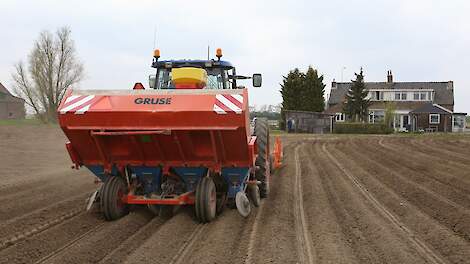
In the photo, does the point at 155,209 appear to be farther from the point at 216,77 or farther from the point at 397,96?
the point at 397,96

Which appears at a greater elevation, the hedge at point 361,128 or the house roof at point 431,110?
the house roof at point 431,110

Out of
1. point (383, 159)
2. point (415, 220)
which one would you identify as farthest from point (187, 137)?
point (383, 159)

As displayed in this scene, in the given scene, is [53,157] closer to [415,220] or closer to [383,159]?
[383,159]

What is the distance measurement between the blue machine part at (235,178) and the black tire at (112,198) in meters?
1.50

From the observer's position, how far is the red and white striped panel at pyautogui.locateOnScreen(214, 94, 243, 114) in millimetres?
6645

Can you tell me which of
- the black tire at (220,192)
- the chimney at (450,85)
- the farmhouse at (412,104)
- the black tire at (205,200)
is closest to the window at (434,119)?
the farmhouse at (412,104)

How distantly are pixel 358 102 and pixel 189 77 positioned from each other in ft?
156

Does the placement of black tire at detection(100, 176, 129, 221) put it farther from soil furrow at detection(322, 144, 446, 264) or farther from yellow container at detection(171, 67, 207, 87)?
soil furrow at detection(322, 144, 446, 264)

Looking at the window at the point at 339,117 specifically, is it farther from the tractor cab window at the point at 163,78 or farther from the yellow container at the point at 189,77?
the yellow container at the point at 189,77

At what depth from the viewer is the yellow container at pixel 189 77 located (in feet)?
27.6

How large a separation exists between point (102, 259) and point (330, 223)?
10.9 feet

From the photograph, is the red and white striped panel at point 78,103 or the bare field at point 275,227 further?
the red and white striped panel at point 78,103

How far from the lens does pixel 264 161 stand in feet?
29.5

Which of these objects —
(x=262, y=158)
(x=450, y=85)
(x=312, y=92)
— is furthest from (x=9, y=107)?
(x=262, y=158)
